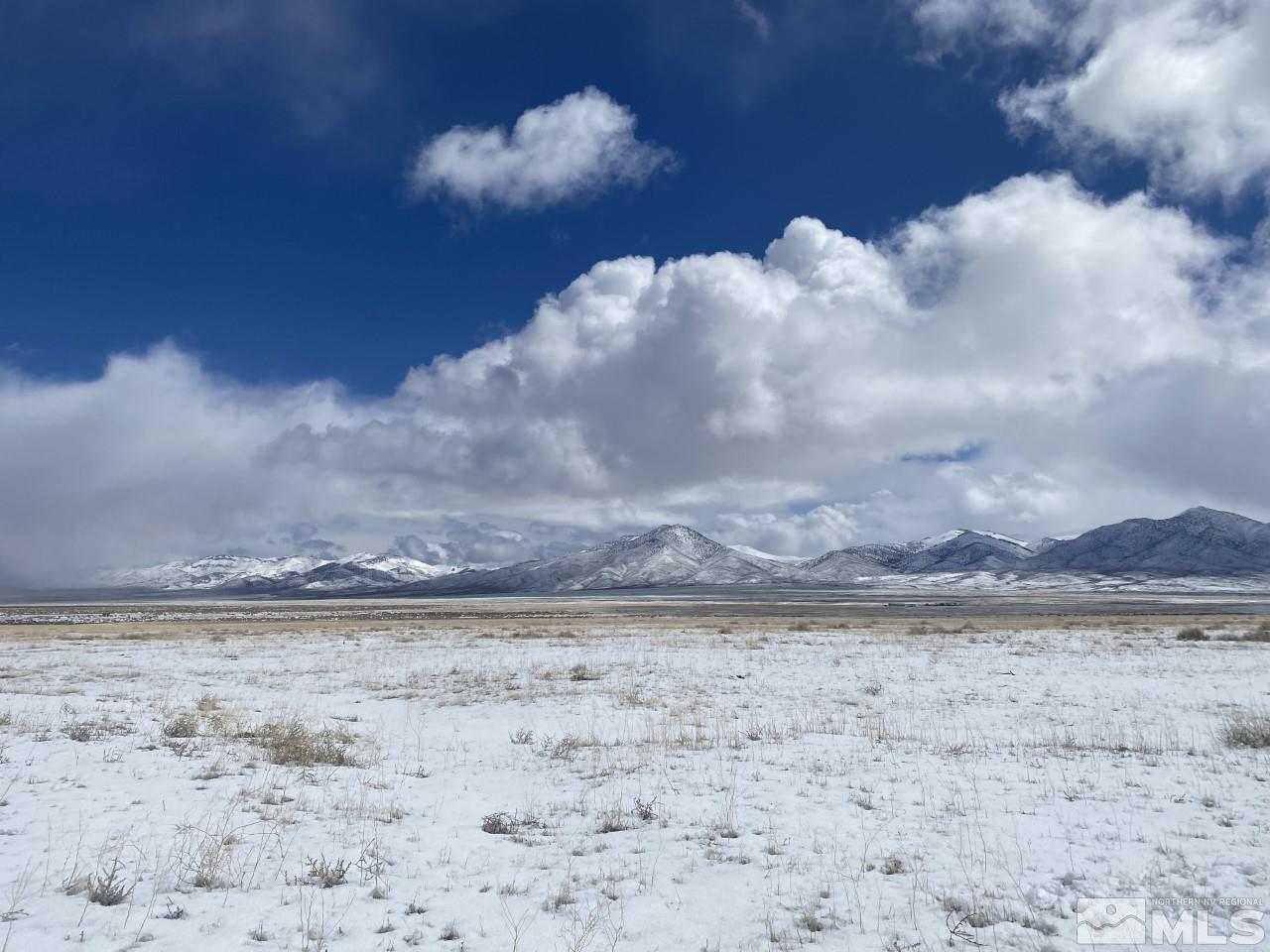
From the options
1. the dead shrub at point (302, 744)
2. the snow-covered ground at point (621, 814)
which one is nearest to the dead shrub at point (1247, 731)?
the snow-covered ground at point (621, 814)

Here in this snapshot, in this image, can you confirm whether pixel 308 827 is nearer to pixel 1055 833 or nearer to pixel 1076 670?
pixel 1055 833

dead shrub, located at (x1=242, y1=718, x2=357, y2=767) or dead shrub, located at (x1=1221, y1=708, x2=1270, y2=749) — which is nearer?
dead shrub, located at (x1=242, y1=718, x2=357, y2=767)

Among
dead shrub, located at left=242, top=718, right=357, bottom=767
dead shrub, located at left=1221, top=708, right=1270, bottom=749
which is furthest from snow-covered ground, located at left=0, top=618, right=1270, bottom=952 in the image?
dead shrub, located at left=1221, top=708, right=1270, bottom=749

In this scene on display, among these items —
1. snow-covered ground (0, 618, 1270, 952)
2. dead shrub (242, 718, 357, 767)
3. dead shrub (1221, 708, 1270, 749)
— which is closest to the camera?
snow-covered ground (0, 618, 1270, 952)

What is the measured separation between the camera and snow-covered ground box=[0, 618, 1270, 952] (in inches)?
271

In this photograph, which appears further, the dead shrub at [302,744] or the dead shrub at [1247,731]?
the dead shrub at [1247,731]

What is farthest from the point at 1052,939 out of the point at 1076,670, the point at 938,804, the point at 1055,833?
the point at 1076,670

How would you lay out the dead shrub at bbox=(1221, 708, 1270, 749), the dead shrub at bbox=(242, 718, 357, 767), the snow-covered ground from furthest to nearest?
the dead shrub at bbox=(1221, 708, 1270, 749) < the dead shrub at bbox=(242, 718, 357, 767) < the snow-covered ground

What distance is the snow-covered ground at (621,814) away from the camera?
22.5 feet

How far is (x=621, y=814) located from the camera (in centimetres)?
1017

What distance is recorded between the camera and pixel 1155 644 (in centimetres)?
3384

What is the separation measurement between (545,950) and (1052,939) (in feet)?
15.5

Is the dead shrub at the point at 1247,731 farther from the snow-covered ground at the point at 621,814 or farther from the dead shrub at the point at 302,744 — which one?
the dead shrub at the point at 302,744

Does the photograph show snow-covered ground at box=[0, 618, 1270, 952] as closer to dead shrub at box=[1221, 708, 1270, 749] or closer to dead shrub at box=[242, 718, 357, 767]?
dead shrub at box=[242, 718, 357, 767]
